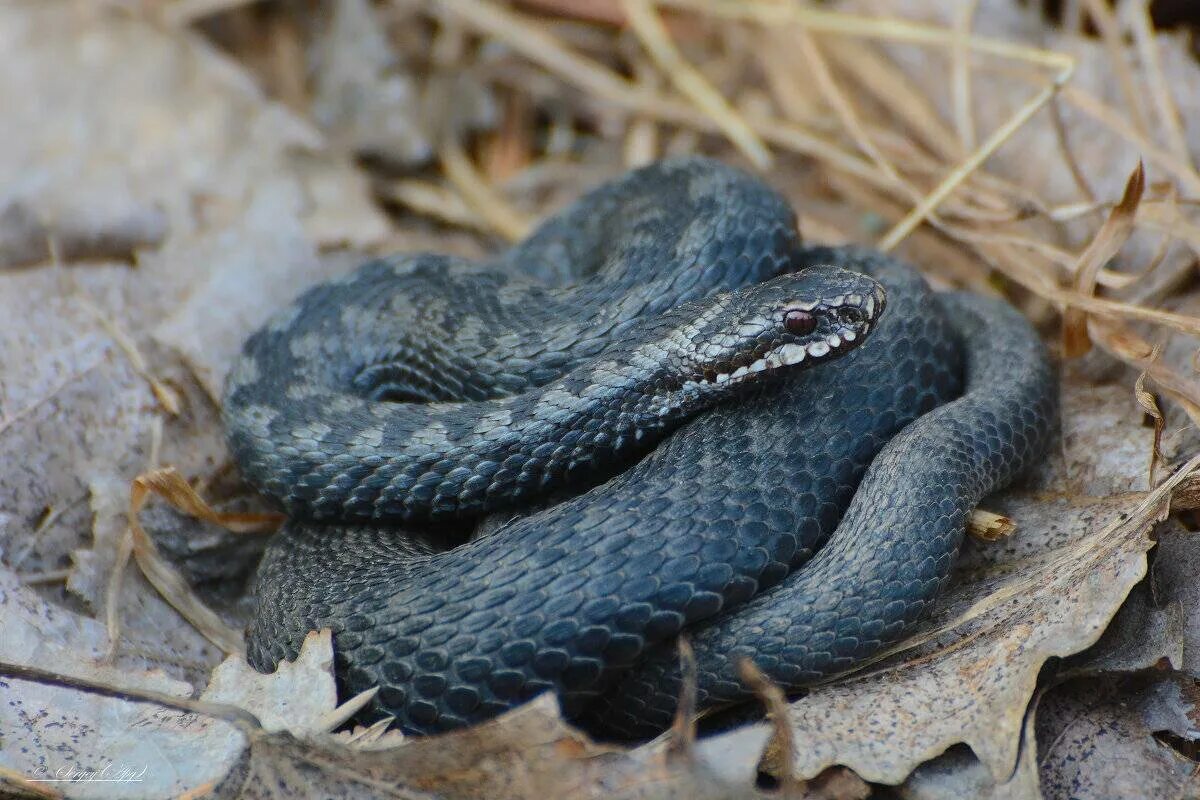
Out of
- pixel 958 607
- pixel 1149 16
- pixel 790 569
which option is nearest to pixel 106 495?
pixel 790 569

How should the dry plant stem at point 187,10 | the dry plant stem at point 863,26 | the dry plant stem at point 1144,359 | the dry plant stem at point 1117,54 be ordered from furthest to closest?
the dry plant stem at point 187,10 → the dry plant stem at point 863,26 → the dry plant stem at point 1117,54 → the dry plant stem at point 1144,359

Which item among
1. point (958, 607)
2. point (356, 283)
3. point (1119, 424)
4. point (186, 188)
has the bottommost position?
point (958, 607)

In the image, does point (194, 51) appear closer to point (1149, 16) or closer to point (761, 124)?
point (761, 124)

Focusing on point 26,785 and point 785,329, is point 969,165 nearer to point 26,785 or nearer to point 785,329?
point 785,329

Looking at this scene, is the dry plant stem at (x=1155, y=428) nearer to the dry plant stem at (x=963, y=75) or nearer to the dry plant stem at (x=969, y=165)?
the dry plant stem at (x=969, y=165)

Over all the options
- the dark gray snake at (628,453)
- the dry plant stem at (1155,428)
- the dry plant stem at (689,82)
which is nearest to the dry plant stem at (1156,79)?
the dark gray snake at (628,453)

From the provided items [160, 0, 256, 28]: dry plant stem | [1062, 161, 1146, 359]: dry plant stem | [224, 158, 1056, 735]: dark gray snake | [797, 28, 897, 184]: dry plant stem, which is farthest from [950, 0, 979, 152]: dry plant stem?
[160, 0, 256, 28]: dry plant stem

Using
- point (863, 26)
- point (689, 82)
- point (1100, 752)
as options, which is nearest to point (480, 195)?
point (689, 82)

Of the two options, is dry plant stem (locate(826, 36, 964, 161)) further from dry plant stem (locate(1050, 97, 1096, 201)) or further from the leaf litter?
dry plant stem (locate(1050, 97, 1096, 201))
